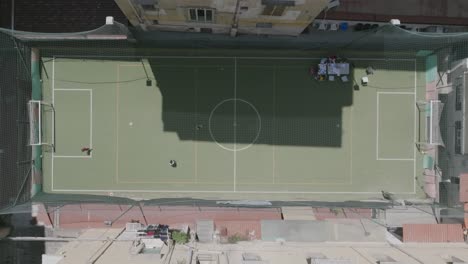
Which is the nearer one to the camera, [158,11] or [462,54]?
[158,11]

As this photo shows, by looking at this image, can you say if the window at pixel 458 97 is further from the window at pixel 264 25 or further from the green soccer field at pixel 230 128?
the window at pixel 264 25

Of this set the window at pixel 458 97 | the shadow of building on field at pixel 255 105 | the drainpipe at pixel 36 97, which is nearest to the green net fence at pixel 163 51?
the drainpipe at pixel 36 97

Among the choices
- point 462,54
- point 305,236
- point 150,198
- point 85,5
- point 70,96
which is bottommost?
point 305,236

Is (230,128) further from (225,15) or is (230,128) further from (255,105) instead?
(225,15)

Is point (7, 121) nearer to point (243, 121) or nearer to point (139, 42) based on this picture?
point (139, 42)

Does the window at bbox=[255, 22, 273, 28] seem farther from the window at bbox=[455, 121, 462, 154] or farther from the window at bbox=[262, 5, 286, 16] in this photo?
the window at bbox=[455, 121, 462, 154]

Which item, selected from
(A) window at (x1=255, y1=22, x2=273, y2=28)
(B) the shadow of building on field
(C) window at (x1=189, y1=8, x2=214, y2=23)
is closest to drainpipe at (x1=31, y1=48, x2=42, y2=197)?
(B) the shadow of building on field

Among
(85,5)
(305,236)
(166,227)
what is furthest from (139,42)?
(305,236)
